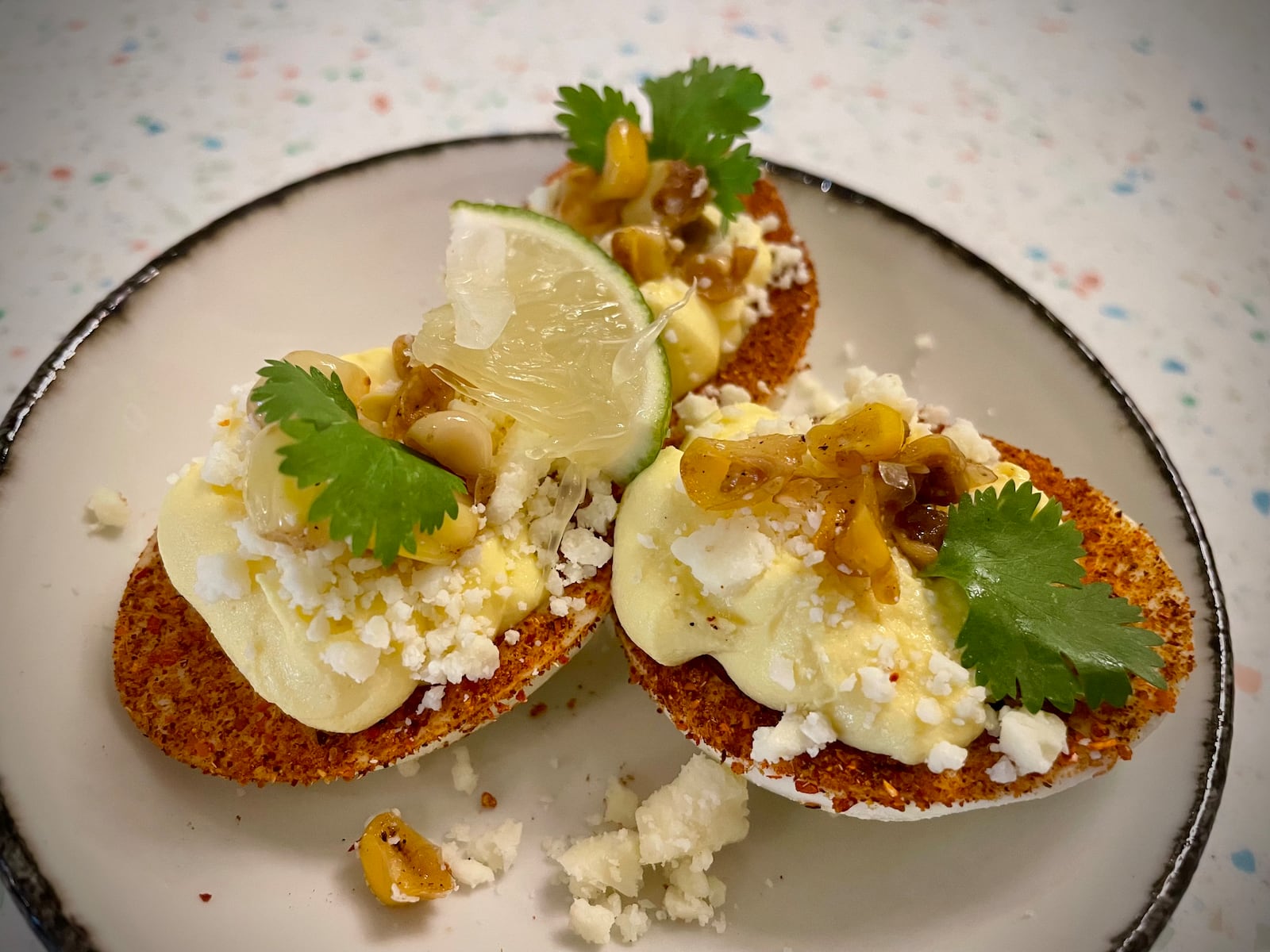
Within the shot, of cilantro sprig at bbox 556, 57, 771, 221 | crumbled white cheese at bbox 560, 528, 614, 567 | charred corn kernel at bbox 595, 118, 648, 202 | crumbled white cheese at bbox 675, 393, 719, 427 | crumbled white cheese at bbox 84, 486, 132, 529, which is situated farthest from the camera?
cilantro sprig at bbox 556, 57, 771, 221

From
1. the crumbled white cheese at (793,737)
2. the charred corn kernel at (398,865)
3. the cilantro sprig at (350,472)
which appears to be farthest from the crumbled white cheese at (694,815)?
the cilantro sprig at (350,472)

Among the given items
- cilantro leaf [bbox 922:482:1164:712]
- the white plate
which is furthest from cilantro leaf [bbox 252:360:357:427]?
cilantro leaf [bbox 922:482:1164:712]

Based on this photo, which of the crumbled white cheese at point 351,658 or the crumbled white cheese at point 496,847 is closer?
the crumbled white cheese at point 351,658

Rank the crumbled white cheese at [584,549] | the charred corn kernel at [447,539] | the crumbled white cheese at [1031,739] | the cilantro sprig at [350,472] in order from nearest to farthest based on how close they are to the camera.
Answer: the cilantro sprig at [350,472], the crumbled white cheese at [1031,739], the charred corn kernel at [447,539], the crumbled white cheese at [584,549]

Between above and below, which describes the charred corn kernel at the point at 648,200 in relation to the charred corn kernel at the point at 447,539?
above

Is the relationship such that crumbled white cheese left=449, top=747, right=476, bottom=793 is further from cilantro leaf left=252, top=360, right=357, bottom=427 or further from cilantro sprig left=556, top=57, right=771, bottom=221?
cilantro sprig left=556, top=57, right=771, bottom=221

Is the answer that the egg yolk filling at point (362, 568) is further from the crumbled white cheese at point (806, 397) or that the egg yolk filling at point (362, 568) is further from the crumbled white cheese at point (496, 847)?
the crumbled white cheese at point (806, 397)

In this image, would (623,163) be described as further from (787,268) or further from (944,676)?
(944,676)
